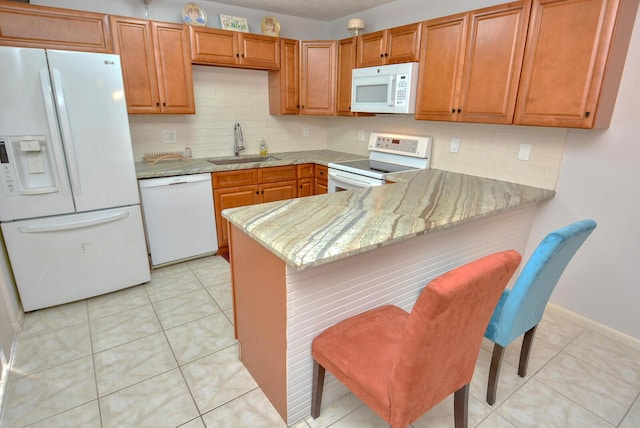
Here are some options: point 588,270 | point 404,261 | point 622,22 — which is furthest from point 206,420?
point 622,22

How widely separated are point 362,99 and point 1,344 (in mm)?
3136

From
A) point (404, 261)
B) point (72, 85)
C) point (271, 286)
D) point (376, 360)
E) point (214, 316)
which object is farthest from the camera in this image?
point (214, 316)

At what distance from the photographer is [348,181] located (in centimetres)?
320

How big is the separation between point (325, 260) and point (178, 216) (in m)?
2.25

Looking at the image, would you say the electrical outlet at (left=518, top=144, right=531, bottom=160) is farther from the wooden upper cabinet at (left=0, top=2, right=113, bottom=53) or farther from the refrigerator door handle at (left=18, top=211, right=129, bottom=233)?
the wooden upper cabinet at (left=0, top=2, right=113, bottom=53)

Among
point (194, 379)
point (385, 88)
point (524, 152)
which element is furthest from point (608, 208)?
point (194, 379)

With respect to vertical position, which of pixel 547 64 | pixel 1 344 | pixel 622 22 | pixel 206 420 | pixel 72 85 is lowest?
pixel 206 420

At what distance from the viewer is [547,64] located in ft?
6.67

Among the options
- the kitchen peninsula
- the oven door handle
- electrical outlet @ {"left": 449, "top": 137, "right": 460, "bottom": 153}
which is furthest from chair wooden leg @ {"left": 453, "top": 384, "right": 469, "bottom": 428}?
electrical outlet @ {"left": 449, "top": 137, "right": 460, "bottom": 153}

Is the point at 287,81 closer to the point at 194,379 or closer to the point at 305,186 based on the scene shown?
the point at 305,186

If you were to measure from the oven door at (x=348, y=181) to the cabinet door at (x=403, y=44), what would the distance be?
102cm

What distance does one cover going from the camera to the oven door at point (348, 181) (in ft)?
9.69

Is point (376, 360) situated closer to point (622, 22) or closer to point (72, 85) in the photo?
point (622, 22)

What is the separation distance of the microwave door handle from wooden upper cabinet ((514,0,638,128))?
3.20 ft
